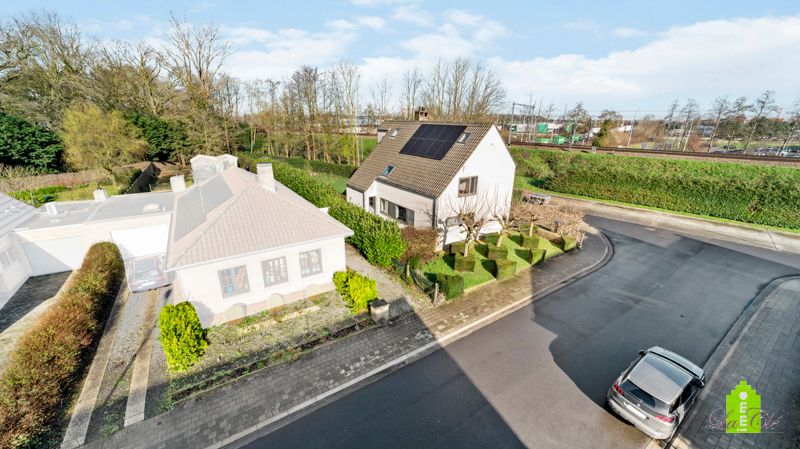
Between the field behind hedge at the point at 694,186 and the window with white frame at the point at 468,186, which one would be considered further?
the field behind hedge at the point at 694,186

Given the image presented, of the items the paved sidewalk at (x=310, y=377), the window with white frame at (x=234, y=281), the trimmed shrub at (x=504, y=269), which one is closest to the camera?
the paved sidewalk at (x=310, y=377)

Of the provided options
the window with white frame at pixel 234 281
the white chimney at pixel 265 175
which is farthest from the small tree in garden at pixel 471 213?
the window with white frame at pixel 234 281

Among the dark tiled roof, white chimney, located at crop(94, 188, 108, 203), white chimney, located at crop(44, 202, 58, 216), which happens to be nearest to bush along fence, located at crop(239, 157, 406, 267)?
the dark tiled roof

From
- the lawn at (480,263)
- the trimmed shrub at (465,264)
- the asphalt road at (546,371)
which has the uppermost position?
the trimmed shrub at (465,264)

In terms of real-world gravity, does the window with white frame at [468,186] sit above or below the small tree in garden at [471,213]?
above

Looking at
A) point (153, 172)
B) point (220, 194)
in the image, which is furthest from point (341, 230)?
point (153, 172)

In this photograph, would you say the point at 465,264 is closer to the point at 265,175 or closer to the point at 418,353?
the point at 418,353

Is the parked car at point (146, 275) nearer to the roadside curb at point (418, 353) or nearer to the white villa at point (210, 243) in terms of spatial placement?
the white villa at point (210, 243)

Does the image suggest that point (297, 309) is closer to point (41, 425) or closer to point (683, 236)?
point (41, 425)
